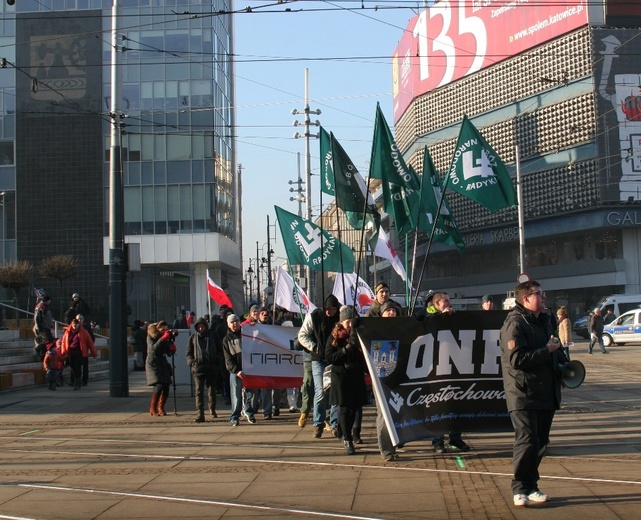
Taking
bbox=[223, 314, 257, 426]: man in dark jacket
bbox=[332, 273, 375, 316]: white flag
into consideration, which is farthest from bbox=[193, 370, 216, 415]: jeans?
bbox=[332, 273, 375, 316]: white flag

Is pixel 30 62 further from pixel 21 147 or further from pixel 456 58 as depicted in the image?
pixel 456 58

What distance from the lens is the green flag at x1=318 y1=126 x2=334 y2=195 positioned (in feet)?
53.1

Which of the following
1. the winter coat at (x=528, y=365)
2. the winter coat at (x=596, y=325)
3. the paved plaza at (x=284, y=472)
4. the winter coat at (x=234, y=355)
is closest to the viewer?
the winter coat at (x=528, y=365)

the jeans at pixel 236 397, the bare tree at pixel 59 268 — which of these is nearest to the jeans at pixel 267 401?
the jeans at pixel 236 397

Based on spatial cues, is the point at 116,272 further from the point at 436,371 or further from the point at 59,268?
the point at 59,268

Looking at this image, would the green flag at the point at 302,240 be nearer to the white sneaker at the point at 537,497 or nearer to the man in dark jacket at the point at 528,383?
the man in dark jacket at the point at 528,383

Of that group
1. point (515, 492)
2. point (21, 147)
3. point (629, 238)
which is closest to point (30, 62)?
point (21, 147)

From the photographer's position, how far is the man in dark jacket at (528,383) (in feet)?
23.7

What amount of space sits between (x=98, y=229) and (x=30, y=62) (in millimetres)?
9677

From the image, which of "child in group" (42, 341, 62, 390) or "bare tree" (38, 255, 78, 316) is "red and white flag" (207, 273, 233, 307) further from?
"bare tree" (38, 255, 78, 316)

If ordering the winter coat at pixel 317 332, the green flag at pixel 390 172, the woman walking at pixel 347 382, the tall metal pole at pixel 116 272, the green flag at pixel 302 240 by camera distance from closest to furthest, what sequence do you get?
the woman walking at pixel 347 382
the winter coat at pixel 317 332
the green flag at pixel 390 172
the green flag at pixel 302 240
the tall metal pole at pixel 116 272

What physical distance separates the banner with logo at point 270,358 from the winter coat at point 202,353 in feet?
2.75

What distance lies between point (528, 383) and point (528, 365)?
0.15m

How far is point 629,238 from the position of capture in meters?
62.5
